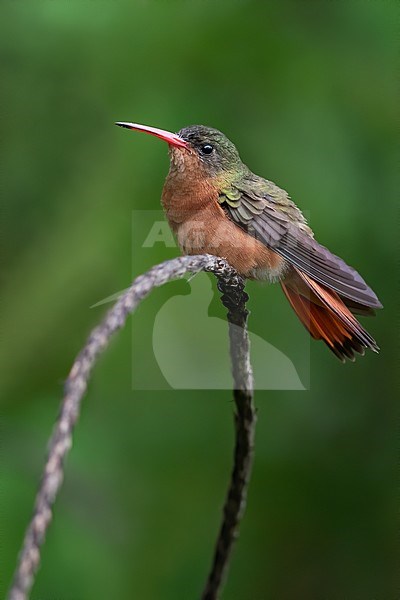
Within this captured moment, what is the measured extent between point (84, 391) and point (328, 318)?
6.75 ft

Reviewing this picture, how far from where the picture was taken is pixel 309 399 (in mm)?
3508

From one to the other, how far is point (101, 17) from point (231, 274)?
61.9 inches

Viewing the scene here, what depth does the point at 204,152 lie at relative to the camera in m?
3.43

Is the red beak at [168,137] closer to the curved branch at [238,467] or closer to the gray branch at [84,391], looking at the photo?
the gray branch at [84,391]

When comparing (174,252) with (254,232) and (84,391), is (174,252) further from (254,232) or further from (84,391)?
(84,391)

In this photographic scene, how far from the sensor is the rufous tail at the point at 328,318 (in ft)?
9.63

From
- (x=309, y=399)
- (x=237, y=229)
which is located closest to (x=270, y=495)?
(x=309, y=399)

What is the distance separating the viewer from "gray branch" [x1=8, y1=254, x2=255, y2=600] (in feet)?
3.26

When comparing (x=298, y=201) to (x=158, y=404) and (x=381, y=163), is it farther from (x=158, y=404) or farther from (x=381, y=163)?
(x=158, y=404)

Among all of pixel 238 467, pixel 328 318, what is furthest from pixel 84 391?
pixel 328 318
